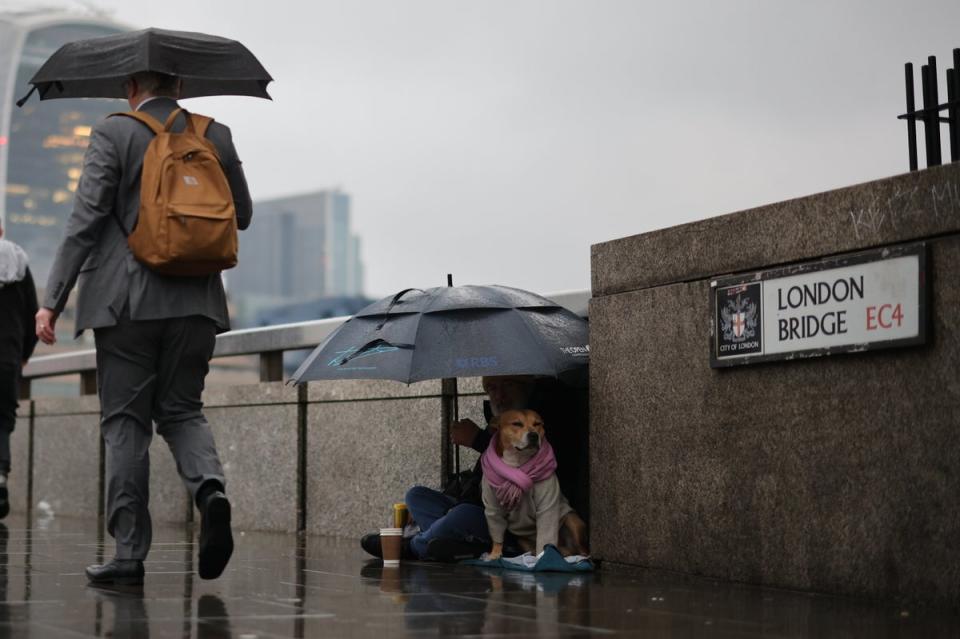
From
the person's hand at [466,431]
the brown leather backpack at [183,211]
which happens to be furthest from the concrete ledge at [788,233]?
the brown leather backpack at [183,211]

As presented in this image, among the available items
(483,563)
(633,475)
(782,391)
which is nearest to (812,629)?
(782,391)

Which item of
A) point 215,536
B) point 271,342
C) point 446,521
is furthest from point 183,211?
point 271,342

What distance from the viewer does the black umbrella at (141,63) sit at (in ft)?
19.9

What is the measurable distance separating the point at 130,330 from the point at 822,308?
8.90 ft

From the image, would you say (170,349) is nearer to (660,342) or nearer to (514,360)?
(514,360)

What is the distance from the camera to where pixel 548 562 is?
22.2 feet

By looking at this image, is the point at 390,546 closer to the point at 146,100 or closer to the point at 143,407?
the point at 143,407

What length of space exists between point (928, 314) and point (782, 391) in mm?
869

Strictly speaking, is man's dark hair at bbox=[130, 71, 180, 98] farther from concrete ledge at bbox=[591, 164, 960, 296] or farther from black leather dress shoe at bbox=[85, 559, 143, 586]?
concrete ledge at bbox=[591, 164, 960, 296]

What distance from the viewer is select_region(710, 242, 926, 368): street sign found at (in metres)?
5.39

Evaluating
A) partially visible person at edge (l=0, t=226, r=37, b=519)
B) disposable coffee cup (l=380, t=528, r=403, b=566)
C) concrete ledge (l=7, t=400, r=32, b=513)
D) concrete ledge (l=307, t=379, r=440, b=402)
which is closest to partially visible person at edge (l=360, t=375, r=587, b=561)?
disposable coffee cup (l=380, t=528, r=403, b=566)

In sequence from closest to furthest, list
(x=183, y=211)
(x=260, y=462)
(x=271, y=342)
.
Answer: (x=183, y=211), (x=271, y=342), (x=260, y=462)

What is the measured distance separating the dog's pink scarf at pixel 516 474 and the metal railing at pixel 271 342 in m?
0.87

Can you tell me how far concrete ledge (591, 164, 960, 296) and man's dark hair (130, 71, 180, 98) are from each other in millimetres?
2197
